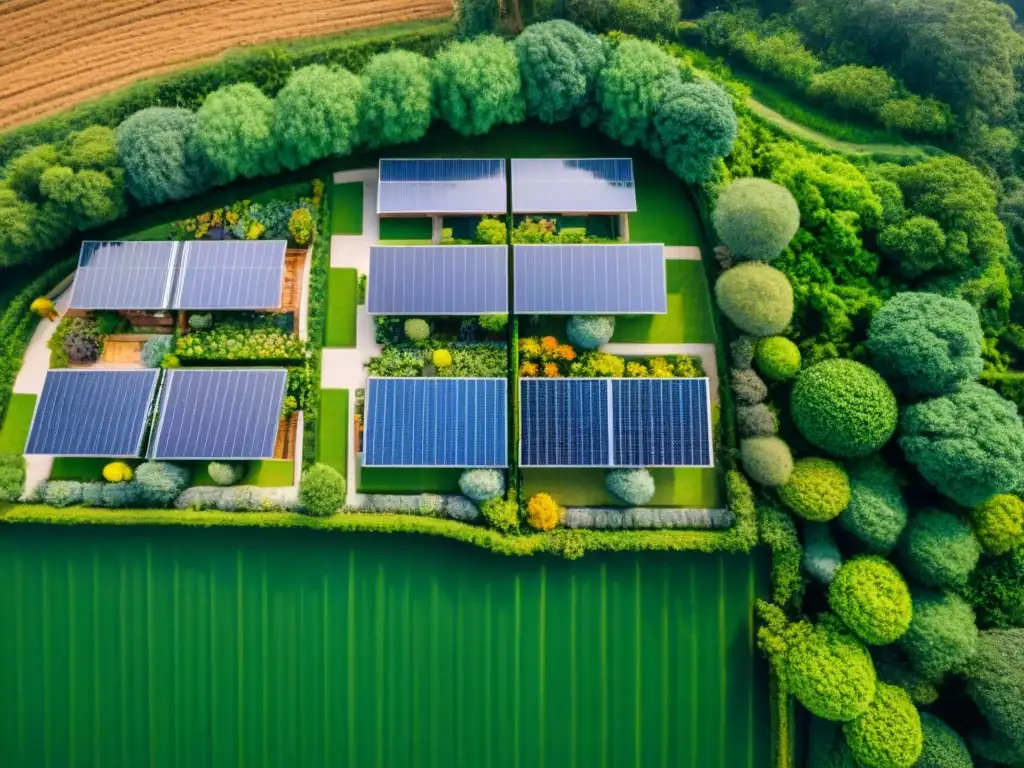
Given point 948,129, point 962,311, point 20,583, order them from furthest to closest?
point 948,129, point 20,583, point 962,311

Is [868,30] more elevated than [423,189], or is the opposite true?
[868,30]

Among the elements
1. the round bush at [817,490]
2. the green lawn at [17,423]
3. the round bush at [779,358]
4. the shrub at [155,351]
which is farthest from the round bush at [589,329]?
the green lawn at [17,423]

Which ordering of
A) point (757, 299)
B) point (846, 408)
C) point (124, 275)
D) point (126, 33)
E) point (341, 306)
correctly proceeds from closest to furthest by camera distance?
point (846, 408) < point (757, 299) < point (124, 275) < point (341, 306) < point (126, 33)

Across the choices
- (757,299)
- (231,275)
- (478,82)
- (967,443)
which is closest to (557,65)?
(478,82)

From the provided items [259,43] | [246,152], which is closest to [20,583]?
[246,152]

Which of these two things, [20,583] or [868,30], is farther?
[868,30]

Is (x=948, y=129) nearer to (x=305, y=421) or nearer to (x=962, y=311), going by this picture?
(x=962, y=311)

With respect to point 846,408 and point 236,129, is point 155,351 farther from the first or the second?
point 846,408
